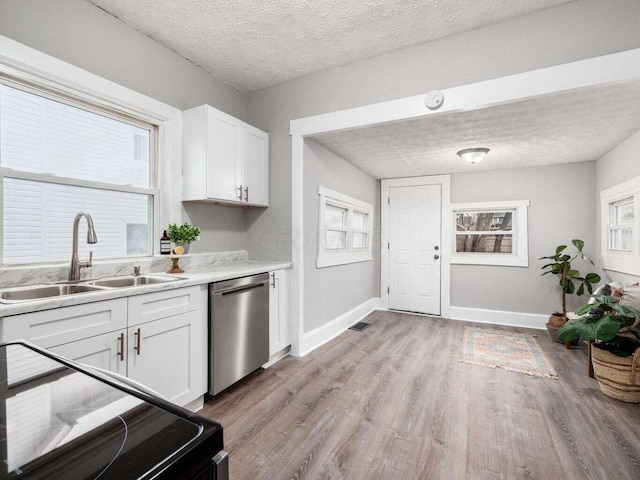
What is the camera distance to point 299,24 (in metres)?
2.34

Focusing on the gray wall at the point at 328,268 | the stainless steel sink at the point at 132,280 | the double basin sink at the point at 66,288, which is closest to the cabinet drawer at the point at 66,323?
the double basin sink at the point at 66,288

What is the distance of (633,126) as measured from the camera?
9.82 ft

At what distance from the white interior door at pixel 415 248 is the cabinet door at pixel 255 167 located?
109 inches

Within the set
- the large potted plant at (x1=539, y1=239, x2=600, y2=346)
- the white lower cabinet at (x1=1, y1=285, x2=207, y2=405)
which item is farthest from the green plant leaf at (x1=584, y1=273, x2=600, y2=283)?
the white lower cabinet at (x1=1, y1=285, x2=207, y2=405)

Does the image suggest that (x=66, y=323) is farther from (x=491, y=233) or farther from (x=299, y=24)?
(x=491, y=233)

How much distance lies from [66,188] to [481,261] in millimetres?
4998

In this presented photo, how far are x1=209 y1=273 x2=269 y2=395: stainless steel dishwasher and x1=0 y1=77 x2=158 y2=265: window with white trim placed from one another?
2.62 ft

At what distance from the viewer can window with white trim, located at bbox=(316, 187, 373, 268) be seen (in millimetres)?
3604

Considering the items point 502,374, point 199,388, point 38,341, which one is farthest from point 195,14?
point 502,374

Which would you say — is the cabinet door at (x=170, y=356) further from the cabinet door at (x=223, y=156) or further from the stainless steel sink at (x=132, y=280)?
the cabinet door at (x=223, y=156)

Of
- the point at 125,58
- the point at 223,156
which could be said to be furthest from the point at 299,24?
the point at 125,58

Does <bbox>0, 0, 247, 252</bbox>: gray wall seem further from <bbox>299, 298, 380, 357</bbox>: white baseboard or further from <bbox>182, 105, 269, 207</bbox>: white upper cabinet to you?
<bbox>299, 298, 380, 357</bbox>: white baseboard

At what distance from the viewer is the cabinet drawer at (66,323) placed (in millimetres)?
1312

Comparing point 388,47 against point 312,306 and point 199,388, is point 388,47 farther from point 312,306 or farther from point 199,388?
point 199,388
